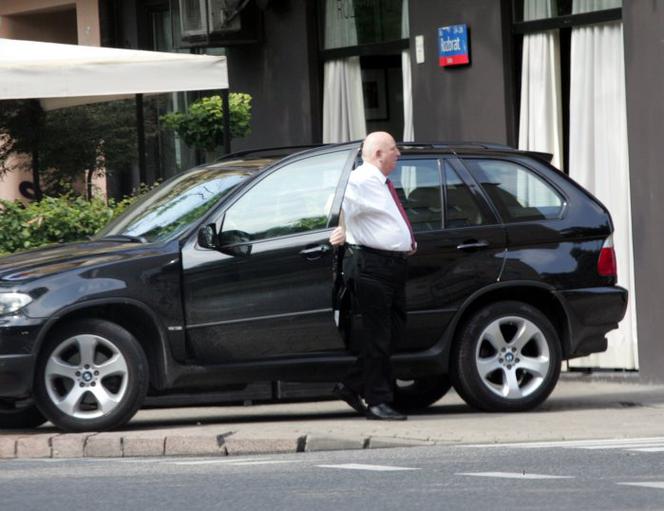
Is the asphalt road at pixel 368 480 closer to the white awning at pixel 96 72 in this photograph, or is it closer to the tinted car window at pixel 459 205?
the tinted car window at pixel 459 205

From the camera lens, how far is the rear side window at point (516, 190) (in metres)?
11.5

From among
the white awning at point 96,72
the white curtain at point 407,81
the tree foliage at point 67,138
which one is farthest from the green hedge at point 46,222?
the white curtain at point 407,81

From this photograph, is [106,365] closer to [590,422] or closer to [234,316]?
[234,316]

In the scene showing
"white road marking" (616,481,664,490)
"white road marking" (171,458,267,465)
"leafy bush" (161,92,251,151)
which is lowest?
"white road marking" (171,458,267,465)

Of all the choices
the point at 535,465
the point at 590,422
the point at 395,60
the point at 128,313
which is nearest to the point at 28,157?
the point at 395,60

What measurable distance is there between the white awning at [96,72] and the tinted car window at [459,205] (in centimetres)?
330

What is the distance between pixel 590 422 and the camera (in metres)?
10.8

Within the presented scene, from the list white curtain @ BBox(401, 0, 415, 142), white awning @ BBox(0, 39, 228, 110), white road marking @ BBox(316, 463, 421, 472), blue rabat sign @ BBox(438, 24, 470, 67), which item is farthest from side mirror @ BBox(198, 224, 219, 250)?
white curtain @ BBox(401, 0, 415, 142)

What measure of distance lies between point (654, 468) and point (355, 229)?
2.95 meters

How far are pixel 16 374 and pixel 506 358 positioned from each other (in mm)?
3194

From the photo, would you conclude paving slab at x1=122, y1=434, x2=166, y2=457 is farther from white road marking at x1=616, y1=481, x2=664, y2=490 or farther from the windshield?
white road marking at x1=616, y1=481, x2=664, y2=490

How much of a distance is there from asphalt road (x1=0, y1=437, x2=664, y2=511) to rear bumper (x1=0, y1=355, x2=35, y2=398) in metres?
0.56

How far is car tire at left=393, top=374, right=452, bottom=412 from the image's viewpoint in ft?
39.9

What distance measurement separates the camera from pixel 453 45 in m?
15.4
